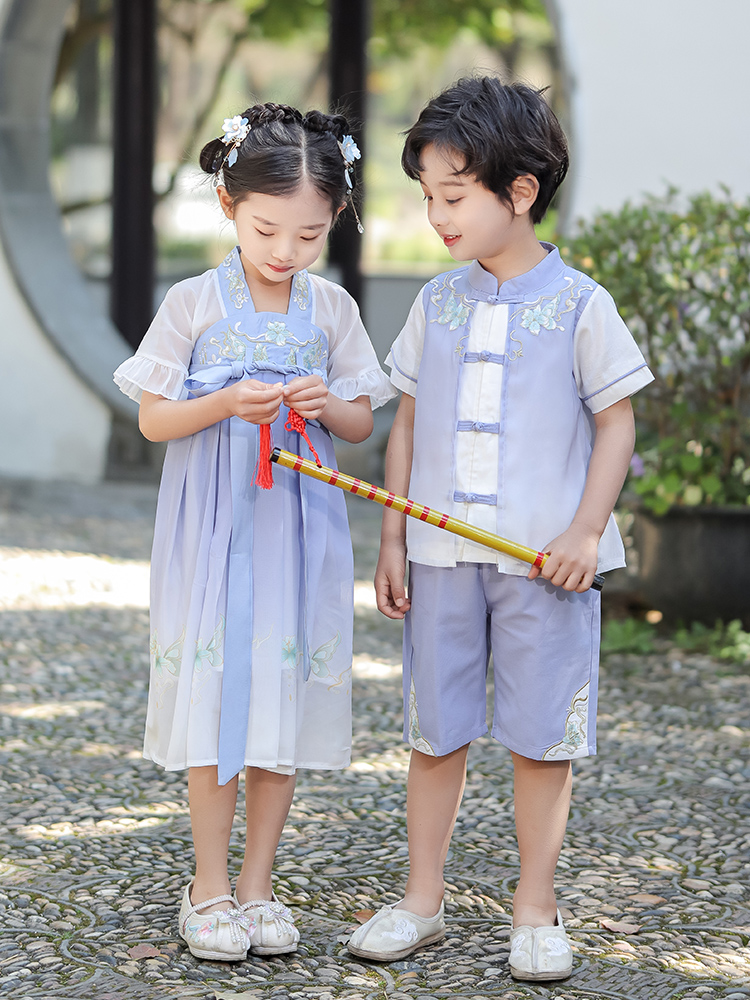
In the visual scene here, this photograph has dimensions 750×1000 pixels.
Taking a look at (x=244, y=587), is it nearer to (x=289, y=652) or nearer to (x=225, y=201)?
(x=289, y=652)

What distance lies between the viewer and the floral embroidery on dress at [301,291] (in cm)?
206

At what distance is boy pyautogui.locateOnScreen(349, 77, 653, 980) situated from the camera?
1.91 m

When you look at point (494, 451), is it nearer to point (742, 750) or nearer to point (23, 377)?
point (742, 750)

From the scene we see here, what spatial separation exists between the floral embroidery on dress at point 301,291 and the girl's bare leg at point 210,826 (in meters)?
0.76

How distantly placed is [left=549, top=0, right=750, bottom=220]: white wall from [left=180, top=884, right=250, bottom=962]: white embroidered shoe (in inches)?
146

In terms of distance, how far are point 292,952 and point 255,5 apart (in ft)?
Result: 36.9

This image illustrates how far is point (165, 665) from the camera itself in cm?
204

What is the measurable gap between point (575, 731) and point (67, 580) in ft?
10.4

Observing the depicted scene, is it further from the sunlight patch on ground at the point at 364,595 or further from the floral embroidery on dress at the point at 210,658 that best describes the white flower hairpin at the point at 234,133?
the sunlight patch on ground at the point at 364,595

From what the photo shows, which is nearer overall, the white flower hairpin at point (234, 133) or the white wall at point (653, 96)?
the white flower hairpin at point (234, 133)

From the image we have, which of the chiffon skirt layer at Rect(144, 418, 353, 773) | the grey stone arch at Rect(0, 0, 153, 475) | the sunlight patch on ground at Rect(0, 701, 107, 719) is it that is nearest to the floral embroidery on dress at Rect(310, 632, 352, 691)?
the chiffon skirt layer at Rect(144, 418, 353, 773)

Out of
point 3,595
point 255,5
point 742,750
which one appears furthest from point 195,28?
point 742,750

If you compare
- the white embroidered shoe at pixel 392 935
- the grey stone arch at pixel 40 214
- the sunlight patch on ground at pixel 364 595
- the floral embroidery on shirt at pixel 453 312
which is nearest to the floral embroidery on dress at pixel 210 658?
the white embroidered shoe at pixel 392 935

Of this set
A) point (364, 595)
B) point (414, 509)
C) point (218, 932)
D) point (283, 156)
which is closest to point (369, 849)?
point (218, 932)
